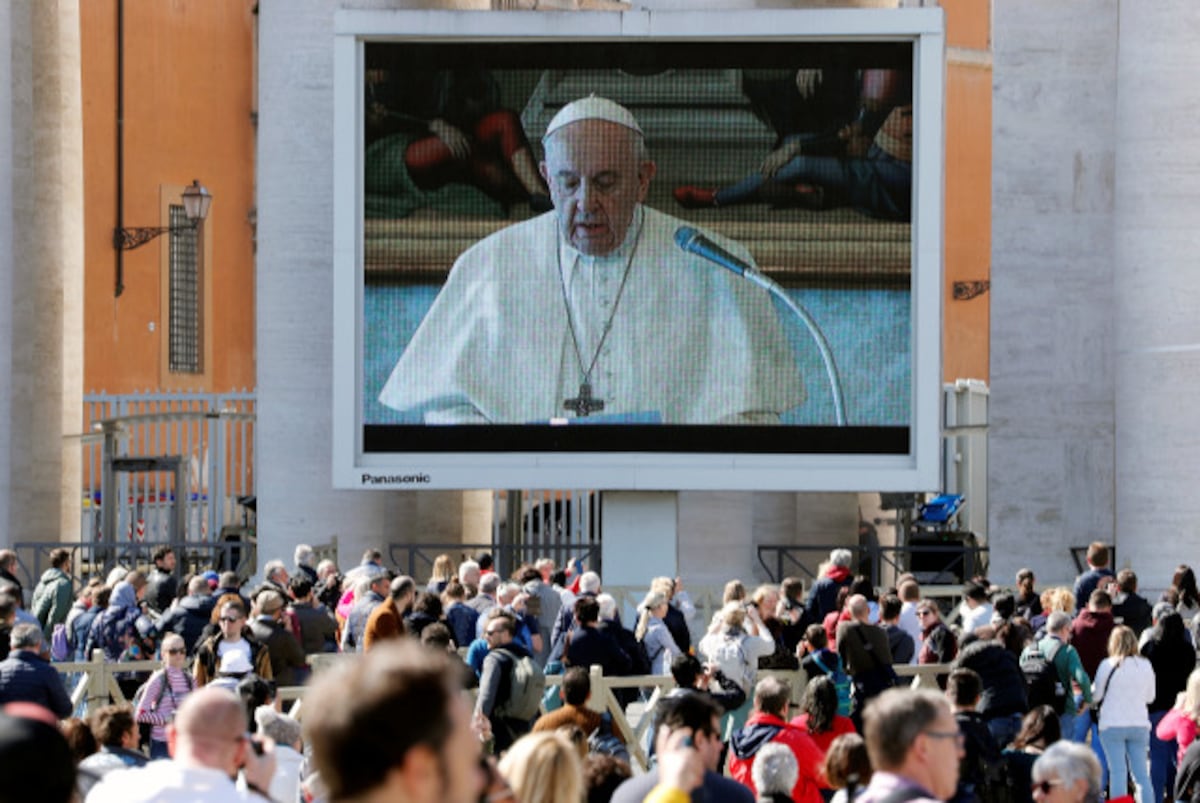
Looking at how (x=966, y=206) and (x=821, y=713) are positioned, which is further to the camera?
(x=966, y=206)

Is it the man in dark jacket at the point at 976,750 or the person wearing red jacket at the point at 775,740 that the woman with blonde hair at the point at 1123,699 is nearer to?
the man in dark jacket at the point at 976,750

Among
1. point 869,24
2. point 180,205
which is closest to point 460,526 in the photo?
point 869,24

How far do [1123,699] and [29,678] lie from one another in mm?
5883

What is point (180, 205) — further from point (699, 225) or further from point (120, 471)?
point (699, 225)

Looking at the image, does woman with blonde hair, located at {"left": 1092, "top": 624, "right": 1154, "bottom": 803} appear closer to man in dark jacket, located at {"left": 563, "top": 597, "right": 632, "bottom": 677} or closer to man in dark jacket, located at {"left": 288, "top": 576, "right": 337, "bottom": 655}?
man in dark jacket, located at {"left": 563, "top": 597, "right": 632, "bottom": 677}

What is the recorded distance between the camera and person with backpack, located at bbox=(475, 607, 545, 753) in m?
13.2

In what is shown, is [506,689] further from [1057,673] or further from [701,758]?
[701,758]

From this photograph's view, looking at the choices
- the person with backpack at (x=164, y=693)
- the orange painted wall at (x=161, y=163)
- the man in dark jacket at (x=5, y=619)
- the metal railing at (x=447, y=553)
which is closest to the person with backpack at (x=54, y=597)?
the man in dark jacket at (x=5, y=619)

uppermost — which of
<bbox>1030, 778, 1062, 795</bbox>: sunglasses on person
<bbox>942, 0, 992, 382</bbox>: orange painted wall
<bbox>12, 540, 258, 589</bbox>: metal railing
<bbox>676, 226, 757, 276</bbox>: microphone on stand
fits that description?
<bbox>942, 0, 992, 382</bbox>: orange painted wall

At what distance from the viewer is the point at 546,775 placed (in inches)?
289

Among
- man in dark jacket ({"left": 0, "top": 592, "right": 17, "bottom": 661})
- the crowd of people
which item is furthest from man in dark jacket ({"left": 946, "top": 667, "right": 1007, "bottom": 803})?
man in dark jacket ({"left": 0, "top": 592, "right": 17, "bottom": 661})

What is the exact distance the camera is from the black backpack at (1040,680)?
13.6m

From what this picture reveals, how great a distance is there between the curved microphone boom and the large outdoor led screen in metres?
0.02

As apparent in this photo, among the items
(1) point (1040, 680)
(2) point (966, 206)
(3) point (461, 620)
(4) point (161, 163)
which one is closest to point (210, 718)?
(1) point (1040, 680)
